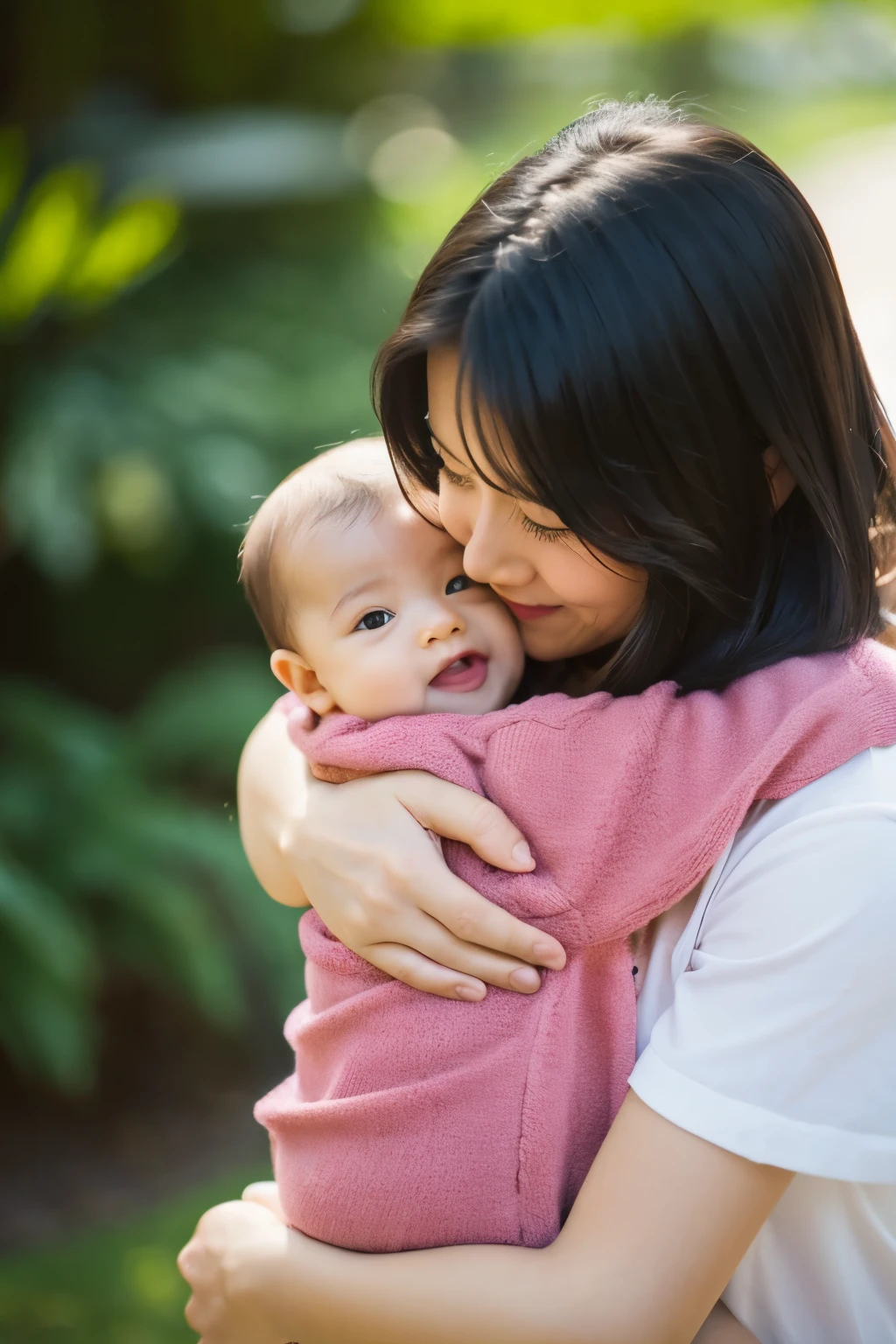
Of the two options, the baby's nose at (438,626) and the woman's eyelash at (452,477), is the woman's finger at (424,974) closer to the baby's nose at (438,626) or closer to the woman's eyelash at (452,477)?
the baby's nose at (438,626)

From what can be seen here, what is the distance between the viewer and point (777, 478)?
120 centimetres

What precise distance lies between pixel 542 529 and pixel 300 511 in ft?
1.24

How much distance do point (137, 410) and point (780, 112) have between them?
4.99 meters

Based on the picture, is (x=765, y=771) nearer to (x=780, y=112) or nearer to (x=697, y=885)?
(x=697, y=885)

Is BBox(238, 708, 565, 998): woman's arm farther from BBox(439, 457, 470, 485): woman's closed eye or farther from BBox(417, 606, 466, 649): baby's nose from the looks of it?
BBox(439, 457, 470, 485): woman's closed eye

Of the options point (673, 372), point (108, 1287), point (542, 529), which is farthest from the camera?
point (108, 1287)

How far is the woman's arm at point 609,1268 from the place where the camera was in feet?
3.23

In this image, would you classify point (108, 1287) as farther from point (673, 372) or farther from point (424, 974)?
point (673, 372)

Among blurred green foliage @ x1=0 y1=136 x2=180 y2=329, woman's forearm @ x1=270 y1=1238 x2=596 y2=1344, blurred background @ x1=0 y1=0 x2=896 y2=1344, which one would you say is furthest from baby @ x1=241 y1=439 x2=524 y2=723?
blurred green foliage @ x1=0 y1=136 x2=180 y2=329

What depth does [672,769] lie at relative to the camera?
3.63 ft

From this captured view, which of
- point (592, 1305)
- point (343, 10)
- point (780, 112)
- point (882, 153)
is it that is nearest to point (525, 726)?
point (592, 1305)

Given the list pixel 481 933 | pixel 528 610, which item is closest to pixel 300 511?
pixel 528 610

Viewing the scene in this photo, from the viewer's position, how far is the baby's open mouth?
138 cm

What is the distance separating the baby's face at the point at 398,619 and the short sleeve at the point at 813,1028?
49 cm
